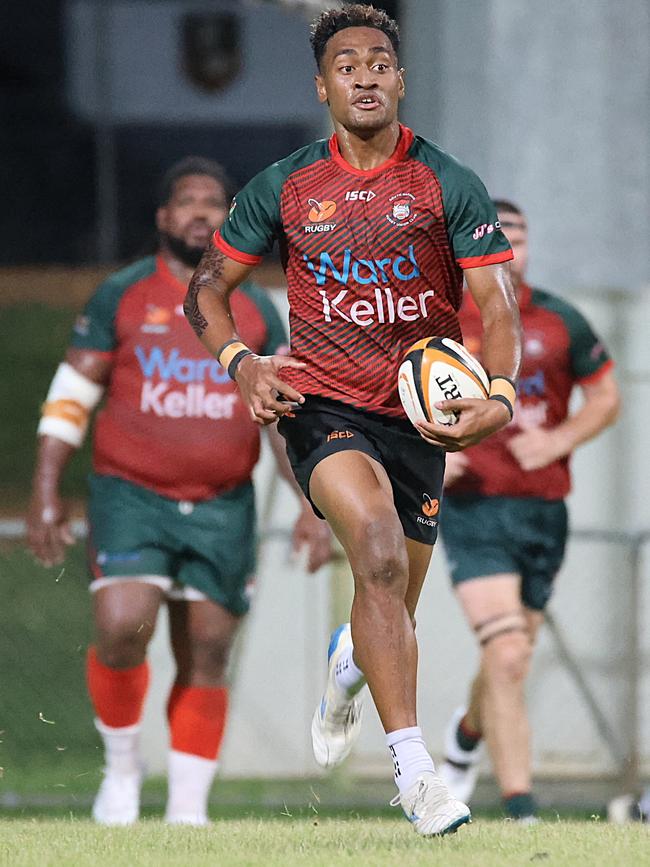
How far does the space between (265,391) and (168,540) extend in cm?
219

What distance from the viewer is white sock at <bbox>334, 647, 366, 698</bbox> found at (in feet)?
22.2

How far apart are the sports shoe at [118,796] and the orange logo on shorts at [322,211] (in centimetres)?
305

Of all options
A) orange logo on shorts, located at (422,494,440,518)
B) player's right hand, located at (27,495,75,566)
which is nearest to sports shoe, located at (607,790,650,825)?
player's right hand, located at (27,495,75,566)

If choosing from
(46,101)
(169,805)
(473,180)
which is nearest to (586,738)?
(169,805)

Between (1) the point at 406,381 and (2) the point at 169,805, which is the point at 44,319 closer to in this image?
(2) the point at 169,805

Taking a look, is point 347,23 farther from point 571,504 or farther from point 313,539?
point 571,504

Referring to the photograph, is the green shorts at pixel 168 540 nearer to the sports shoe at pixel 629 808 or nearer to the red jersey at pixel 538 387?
the red jersey at pixel 538 387

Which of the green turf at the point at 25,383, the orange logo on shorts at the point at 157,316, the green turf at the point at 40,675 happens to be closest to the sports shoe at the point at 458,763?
the green turf at the point at 40,675

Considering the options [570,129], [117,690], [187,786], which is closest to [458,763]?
[187,786]

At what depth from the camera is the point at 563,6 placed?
40.5 feet

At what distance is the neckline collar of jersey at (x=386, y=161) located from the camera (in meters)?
6.61

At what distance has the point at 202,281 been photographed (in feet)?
22.2

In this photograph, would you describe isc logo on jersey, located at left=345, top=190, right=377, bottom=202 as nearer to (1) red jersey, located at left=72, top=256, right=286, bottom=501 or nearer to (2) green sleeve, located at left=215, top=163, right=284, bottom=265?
(2) green sleeve, located at left=215, top=163, right=284, bottom=265

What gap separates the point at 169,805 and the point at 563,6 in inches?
240
